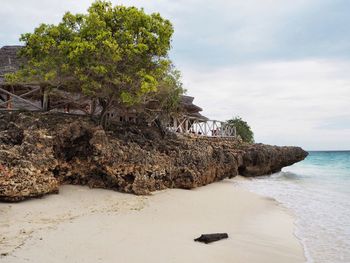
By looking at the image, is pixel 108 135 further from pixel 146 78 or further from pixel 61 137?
pixel 146 78

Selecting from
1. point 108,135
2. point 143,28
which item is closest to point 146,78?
point 143,28

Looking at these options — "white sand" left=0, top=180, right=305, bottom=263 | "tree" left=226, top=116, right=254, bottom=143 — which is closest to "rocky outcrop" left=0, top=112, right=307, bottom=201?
"white sand" left=0, top=180, right=305, bottom=263

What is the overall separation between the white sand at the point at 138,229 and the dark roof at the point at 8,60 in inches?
308

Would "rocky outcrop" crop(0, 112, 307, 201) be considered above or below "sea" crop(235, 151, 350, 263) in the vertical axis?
above

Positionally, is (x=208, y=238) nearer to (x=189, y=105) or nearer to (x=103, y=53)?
(x=103, y=53)

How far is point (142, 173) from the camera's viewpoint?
11.5 meters

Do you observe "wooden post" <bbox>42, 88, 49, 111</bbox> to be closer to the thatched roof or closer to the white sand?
the white sand

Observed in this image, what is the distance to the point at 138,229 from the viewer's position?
716cm

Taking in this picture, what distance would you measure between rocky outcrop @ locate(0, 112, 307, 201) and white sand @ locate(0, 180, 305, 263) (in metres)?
0.56

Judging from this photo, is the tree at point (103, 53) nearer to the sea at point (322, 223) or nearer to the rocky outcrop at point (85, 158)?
the rocky outcrop at point (85, 158)

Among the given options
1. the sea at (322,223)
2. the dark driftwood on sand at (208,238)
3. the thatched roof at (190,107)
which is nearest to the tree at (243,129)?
the thatched roof at (190,107)

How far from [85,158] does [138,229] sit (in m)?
4.97

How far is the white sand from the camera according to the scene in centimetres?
560

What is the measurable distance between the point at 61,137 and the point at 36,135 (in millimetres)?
906
